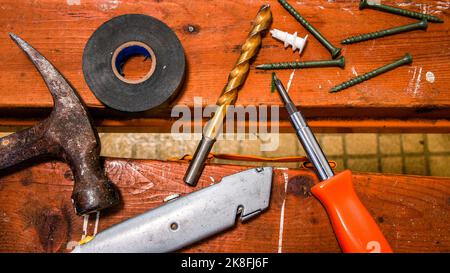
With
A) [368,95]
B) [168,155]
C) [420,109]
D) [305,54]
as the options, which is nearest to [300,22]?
[305,54]

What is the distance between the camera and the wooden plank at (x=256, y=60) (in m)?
0.88

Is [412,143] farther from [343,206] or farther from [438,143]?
[343,206]

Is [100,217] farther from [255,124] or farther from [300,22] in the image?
[300,22]

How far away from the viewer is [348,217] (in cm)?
77

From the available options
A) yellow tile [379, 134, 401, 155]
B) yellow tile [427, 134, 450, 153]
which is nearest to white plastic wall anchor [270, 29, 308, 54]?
yellow tile [379, 134, 401, 155]

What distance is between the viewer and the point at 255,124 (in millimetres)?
933

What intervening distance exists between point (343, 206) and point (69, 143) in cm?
53

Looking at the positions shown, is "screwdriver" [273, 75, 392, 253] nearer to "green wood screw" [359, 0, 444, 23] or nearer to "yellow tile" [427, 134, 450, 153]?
"green wood screw" [359, 0, 444, 23]

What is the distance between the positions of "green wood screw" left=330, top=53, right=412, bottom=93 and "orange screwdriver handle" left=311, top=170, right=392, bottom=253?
0.20 metres

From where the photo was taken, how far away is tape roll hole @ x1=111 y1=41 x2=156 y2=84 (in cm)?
84

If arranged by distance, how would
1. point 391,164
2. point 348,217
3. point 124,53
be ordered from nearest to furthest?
point 348,217 → point 124,53 → point 391,164

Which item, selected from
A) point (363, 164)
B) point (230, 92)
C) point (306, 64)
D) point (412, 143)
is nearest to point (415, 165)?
point (412, 143)

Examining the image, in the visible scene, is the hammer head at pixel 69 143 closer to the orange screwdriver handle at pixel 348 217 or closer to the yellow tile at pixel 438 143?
the orange screwdriver handle at pixel 348 217
